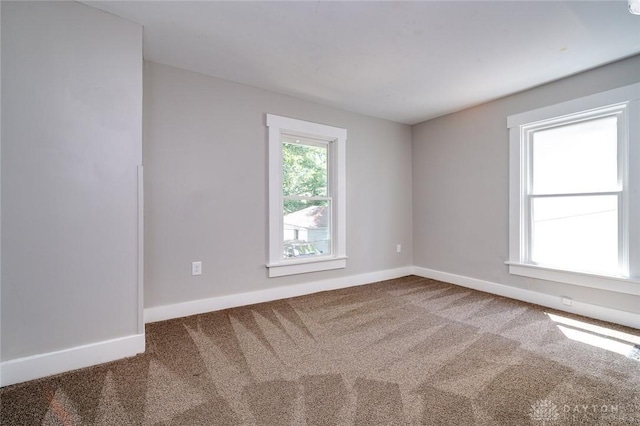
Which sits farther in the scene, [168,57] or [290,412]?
[168,57]

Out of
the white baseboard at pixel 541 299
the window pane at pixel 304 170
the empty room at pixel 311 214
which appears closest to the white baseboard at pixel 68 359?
the empty room at pixel 311 214

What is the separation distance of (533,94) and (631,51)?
74 cm

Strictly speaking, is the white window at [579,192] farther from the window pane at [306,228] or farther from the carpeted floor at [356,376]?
the window pane at [306,228]

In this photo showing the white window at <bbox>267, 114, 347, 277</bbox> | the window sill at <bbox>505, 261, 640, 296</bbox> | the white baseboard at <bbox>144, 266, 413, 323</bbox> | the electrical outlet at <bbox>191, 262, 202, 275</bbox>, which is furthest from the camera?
the white window at <bbox>267, 114, 347, 277</bbox>

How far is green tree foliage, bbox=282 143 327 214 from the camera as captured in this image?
328 cm

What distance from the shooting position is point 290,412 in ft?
4.46

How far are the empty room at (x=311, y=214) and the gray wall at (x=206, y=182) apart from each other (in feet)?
0.07

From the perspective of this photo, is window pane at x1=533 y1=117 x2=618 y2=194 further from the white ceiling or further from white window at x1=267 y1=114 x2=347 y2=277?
white window at x1=267 y1=114 x2=347 y2=277

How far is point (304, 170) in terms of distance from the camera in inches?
135

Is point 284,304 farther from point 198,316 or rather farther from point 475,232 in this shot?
point 475,232

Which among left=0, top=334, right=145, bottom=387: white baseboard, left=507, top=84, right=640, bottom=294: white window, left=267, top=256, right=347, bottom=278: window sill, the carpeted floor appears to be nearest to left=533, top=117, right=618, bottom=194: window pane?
left=507, top=84, right=640, bottom=294: white window

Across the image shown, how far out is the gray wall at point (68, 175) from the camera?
160 cm

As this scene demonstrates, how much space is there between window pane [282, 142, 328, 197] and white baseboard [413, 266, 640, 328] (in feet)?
6.66

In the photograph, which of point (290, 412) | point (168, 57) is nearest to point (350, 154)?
point (168, 57)
